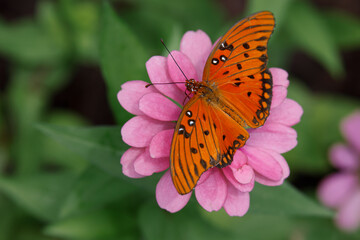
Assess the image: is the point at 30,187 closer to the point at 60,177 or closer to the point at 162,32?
the point at 60,177

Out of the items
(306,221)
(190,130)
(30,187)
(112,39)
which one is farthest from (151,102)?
(306,221)

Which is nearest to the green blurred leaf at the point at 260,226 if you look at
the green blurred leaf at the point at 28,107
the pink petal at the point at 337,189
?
the pink petal at the point at 337,189

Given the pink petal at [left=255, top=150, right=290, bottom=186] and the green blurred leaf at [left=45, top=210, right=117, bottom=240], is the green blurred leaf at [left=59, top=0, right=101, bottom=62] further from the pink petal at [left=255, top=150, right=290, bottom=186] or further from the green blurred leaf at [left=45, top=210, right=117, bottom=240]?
the pink petal at [left=255, top=150, right=290, bottom=186]

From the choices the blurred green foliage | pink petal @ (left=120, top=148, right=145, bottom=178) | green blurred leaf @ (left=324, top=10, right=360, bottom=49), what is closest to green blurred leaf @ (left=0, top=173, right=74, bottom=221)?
the blurred green foliage

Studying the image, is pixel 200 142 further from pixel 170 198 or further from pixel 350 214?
pixel 350 214

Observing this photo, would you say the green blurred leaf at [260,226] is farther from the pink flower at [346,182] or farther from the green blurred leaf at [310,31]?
the green blurred leaf at [310,31]

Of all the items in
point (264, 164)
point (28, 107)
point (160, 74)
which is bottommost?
point (28, 107)

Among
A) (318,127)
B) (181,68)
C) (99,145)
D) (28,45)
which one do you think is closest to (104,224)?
(99,145)
